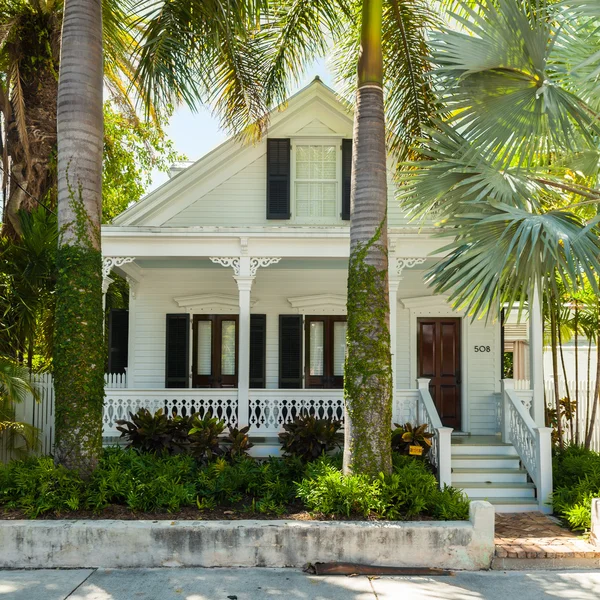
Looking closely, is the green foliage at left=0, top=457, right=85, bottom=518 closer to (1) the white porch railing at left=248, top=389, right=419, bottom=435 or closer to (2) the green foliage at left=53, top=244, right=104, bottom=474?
(2) the green foliage at left=53, top=244, right=104, bottom=474

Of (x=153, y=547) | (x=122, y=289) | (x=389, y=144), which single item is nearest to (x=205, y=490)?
(x=153, y=547)

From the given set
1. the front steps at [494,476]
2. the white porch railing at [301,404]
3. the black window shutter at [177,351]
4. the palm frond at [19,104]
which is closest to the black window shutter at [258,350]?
the black window shutter at [177,351]

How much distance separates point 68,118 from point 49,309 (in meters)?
4.43

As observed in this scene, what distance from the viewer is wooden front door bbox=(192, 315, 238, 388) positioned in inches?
504

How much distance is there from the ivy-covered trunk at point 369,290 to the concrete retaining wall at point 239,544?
1.04 meters

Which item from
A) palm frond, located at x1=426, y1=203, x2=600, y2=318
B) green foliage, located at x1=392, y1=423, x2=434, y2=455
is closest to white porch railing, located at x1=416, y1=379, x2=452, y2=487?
green foliage, located at x1=392, y1=423, x2=434, y2=455

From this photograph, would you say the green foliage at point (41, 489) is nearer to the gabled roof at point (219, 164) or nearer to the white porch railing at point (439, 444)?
the white porch railing at point (439, 444)

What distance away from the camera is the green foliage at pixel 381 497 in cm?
712

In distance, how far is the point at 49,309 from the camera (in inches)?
436

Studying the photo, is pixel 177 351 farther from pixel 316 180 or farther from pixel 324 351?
pixel 316 180

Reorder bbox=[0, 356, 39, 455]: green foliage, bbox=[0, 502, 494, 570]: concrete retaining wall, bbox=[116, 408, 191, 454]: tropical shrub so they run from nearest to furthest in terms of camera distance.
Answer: bbox=[0, 502, 494, 570]: concrete retaining wall → bbox=[0, 356, 39, 455]: green foliage → bbox=[116, 408, 191, 454]: tropical shrub

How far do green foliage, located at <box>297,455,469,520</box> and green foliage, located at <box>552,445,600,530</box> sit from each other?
4.88 feet

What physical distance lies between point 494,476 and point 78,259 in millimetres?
6585

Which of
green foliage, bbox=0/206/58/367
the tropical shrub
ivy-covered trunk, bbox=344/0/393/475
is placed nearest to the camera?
ivy-covered trunk, bbox=344/0/393/475
